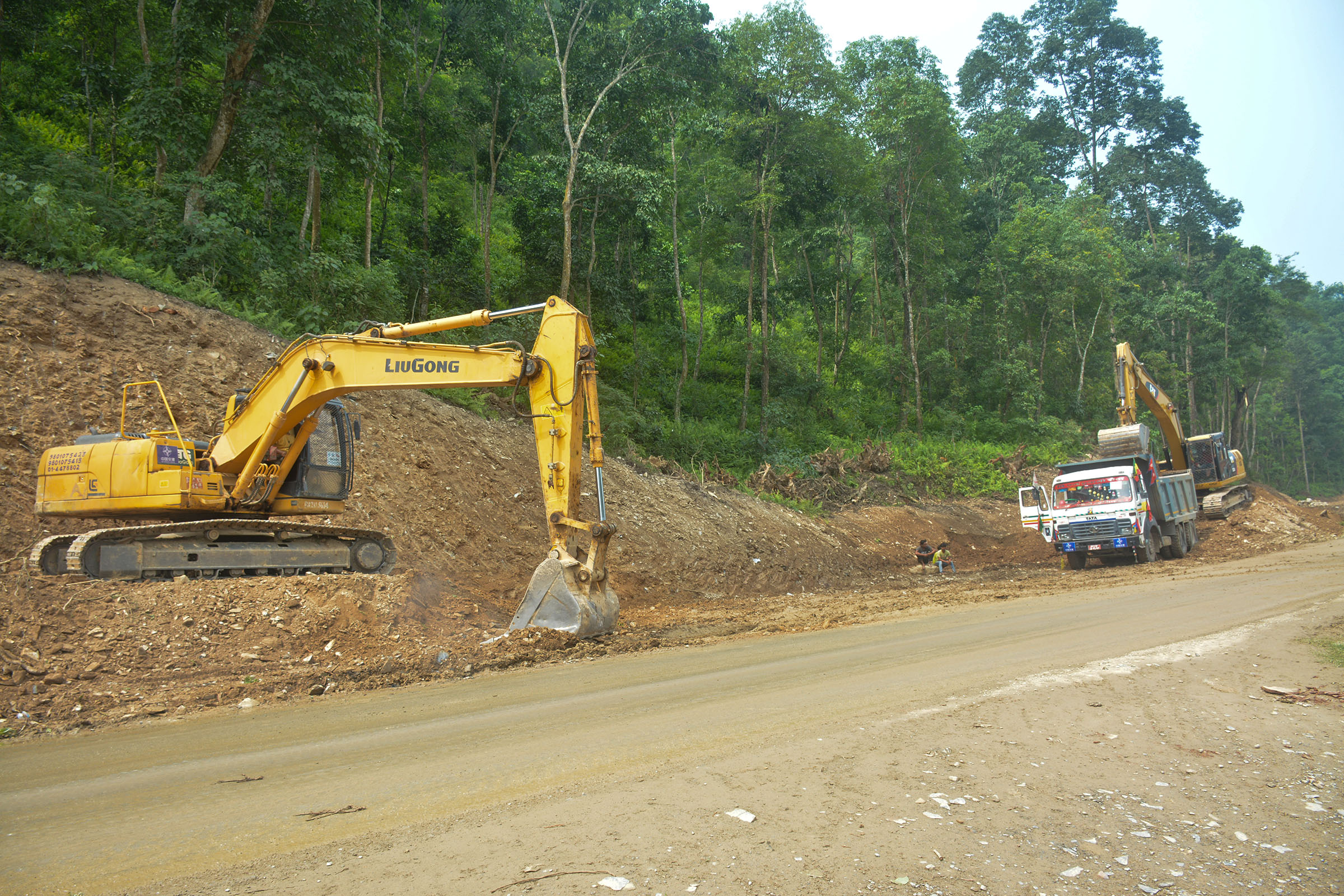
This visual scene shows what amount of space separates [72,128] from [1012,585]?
27.5m

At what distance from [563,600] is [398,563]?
16.9 ft

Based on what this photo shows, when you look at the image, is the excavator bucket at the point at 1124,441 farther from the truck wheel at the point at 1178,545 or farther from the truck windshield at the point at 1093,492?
the truck wheel at the point at 1178,545

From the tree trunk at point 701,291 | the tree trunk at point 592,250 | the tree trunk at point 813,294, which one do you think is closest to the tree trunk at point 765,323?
the tree trunk at point 701,291

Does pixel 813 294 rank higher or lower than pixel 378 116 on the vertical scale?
lower

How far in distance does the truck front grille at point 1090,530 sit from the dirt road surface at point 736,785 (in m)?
11.0

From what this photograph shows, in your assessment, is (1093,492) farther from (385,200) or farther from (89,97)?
(89,97)

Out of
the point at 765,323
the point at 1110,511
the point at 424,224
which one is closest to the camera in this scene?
the point at 1110,511

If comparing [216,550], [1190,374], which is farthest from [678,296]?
[1190,374]

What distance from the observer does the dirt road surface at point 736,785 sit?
3605 mm

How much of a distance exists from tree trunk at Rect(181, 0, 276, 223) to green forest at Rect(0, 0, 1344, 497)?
0.07 metres

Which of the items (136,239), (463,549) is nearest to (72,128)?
(136,239)

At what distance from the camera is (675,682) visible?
24.9 feet

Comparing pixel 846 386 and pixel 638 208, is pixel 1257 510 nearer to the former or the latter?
pixel 846 386

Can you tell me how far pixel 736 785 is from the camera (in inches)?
183
